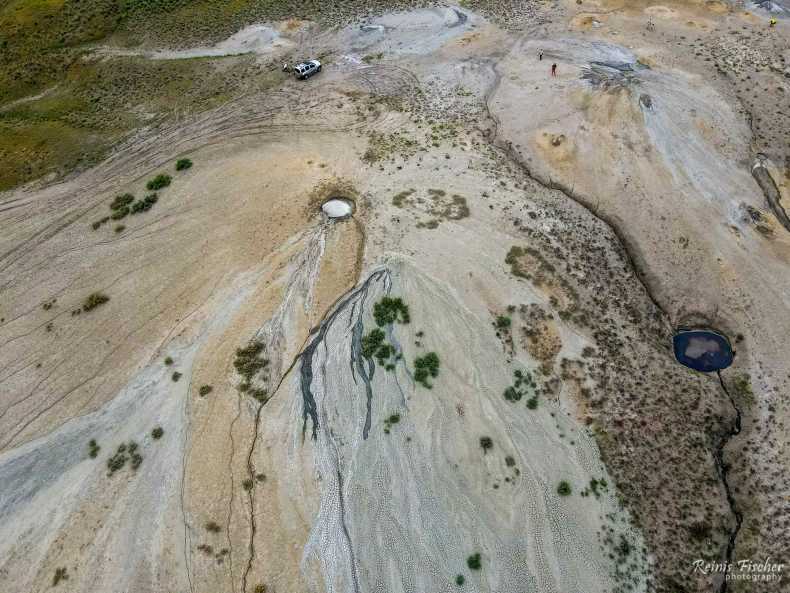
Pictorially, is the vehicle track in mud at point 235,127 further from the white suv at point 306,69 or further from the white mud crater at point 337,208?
the white mud crater at point 337,208

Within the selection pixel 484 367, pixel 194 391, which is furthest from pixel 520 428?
pixel 194 391

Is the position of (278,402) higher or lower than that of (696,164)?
lower

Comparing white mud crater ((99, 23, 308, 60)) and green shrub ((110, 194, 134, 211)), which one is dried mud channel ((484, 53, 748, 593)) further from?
green shrub ((110, 194, 134, 211))

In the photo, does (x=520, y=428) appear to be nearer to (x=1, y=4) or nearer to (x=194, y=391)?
(x=194, y=391)

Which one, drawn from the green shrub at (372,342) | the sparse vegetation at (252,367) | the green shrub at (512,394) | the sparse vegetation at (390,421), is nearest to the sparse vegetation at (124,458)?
the sparse vegetation at (252,367)

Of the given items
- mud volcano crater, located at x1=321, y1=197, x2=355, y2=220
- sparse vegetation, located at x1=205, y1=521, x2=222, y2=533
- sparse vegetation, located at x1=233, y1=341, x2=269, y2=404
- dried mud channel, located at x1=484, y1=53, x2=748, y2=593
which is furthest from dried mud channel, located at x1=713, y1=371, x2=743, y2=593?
mud volcano crater, located at x1=321, y1=197, x2=355, y2=220

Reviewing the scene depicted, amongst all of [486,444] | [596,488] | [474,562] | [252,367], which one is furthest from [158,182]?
[596,488]
